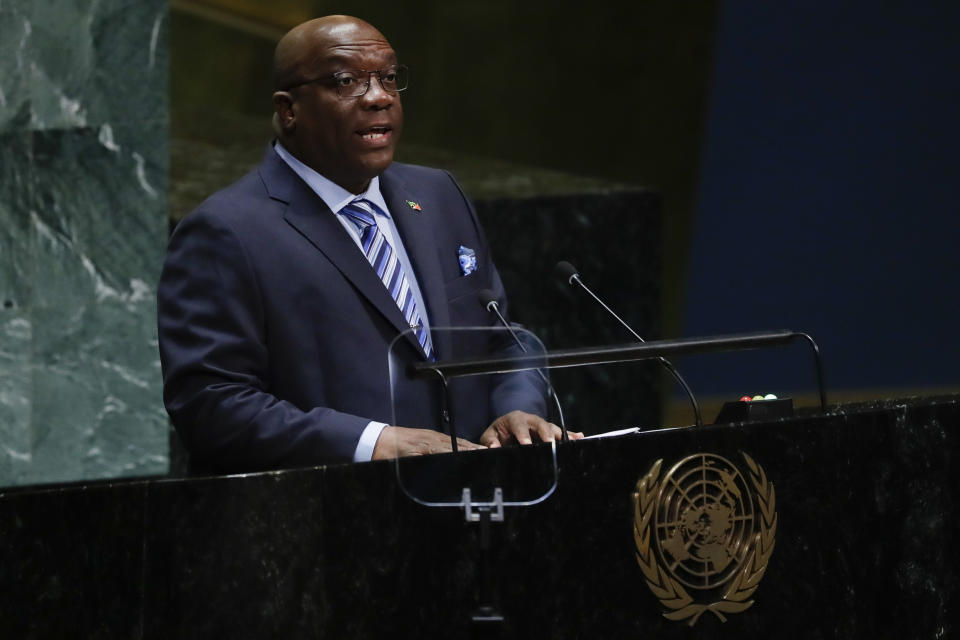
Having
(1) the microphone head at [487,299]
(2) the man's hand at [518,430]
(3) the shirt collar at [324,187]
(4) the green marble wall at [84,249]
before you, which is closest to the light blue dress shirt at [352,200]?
(3) the shirt collar at [324,187]

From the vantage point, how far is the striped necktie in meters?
3.30

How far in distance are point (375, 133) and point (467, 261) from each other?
0.39 metres

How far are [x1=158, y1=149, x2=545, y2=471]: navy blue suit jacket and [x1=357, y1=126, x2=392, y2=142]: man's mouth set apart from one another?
0.17 meters

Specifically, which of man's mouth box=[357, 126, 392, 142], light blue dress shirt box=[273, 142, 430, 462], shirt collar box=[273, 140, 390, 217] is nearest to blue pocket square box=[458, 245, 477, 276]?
light blue dress shirt box=[273, 142, 430, 462]

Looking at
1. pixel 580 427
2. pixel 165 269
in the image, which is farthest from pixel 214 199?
pixel 580 427

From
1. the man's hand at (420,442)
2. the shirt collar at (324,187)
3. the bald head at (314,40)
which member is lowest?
the man's hand at (420,442)

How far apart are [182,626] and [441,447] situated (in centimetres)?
54

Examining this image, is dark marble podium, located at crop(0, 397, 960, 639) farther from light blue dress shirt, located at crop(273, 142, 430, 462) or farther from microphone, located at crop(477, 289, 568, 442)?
light blue dress shirt, located at crop(273, 142, 430, 462)

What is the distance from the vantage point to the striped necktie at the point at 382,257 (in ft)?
10.8

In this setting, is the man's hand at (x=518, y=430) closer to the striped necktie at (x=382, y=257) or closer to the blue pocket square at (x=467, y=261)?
the striped necktie at (x=382, y=257)

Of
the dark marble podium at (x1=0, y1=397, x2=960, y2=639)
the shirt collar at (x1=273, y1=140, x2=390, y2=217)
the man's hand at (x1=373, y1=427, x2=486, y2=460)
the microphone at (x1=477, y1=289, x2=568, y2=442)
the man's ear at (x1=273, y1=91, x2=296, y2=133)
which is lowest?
the dark marble podium at (x1=0, y1=397, x2=960, y2=639)

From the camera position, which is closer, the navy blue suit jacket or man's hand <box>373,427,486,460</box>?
man's hand <box>373,427,486,460</box>

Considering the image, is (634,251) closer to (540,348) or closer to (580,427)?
(580,427)

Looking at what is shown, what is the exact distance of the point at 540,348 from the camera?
268 cm
